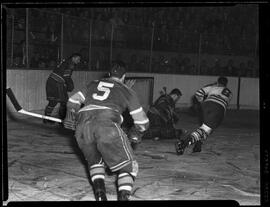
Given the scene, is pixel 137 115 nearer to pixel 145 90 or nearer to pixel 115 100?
pixel 115 100

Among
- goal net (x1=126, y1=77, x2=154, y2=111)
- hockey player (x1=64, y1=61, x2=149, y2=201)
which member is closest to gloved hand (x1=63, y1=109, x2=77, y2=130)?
hockey player (x1=64, y1=61, x2=149, y2=201)

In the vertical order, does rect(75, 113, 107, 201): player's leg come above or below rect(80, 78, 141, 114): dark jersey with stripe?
below

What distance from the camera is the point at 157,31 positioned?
49.8 ft

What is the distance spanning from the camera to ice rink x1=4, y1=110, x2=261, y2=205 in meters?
5.21

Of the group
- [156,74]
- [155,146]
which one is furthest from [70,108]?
[156,74]

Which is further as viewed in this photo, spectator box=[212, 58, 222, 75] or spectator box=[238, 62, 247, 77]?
spectator box=[238, 62, 247, 77]

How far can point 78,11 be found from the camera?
594 inches

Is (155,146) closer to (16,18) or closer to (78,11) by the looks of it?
(16,18)

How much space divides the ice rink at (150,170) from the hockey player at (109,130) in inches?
17.2

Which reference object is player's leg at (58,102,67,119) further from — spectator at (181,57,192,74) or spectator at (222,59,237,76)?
spectator at (222,59,237,76)

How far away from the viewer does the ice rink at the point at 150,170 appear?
521cm

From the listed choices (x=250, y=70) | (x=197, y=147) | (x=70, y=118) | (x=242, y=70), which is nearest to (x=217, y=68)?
(x=242, y=70)

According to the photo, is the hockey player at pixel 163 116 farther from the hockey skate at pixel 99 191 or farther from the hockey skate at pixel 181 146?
the hockey skate at pixel 99 191
